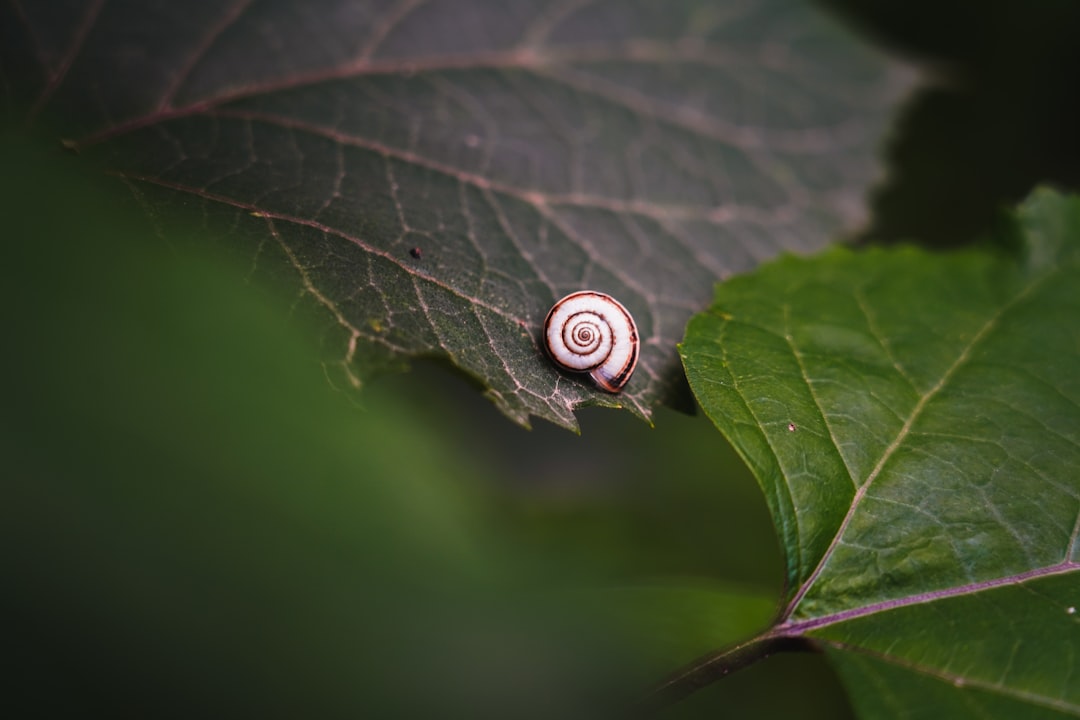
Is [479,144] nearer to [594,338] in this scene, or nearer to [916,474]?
[594,338]

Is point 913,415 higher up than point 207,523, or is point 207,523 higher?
point 913,415

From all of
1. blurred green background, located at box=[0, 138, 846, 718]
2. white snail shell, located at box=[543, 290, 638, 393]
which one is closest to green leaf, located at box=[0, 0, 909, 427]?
white snail shell, located at box=[543, 290, 638, 393]

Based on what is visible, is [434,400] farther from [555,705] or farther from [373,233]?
[555,705]

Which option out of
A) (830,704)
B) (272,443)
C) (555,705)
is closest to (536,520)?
(830,704)

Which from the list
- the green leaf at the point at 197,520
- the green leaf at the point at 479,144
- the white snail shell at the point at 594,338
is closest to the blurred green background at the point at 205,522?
the green leaf at the point at 197,520

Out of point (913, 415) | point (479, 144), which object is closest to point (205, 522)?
point (913, 415)

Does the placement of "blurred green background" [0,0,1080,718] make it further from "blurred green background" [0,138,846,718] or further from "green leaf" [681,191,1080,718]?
"green leaf" [681,191,1080,718]

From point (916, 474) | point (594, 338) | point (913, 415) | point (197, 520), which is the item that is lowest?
point (197, 520)
